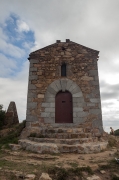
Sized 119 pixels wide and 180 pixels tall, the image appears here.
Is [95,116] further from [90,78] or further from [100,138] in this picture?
[90,78]

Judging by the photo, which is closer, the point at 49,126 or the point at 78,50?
the point at 49,126

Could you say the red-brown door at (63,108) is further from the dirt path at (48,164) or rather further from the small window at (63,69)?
the dirt path at (48,164)

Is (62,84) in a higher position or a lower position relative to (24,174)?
higher

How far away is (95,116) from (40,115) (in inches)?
115

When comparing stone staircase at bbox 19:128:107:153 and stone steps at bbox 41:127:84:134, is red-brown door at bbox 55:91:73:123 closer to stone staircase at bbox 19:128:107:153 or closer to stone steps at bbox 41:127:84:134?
stone steps at bbox 41:127:84:134

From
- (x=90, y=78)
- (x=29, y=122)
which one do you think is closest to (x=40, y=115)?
(x=29, y=122)

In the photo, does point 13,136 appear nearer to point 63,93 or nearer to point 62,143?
point 62,143

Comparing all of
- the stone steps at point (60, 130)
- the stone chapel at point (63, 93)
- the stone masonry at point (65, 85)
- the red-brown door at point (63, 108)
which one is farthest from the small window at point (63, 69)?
the stone steps at point (60, 130)

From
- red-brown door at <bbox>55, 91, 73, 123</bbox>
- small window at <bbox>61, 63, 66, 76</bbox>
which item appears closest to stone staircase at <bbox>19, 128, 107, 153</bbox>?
red-brown door at <bbox>55, 91, 73, 123</bbox>

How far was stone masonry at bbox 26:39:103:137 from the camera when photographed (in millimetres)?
7965

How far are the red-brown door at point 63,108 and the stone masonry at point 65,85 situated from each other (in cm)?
21

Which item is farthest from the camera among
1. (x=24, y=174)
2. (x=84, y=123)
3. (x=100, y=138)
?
(x=84, y=123)

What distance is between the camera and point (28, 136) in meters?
7.39

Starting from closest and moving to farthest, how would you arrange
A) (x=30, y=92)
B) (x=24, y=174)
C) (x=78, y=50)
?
(x=24, y=174) < (x=30, y=92) < (x=78, y=50)
